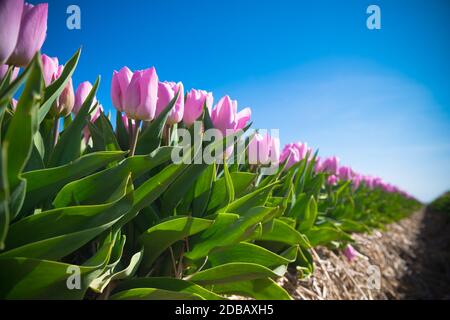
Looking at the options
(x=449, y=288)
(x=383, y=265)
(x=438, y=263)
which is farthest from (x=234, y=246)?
(x=438, y=263)

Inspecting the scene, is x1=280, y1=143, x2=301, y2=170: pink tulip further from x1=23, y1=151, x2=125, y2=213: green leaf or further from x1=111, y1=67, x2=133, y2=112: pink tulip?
x1=23, y1=151, x2=125, y2=213: green leaf

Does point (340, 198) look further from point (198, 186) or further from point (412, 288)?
point (198, 186)

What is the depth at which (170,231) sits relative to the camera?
95 cm

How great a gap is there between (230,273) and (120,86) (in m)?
0.70

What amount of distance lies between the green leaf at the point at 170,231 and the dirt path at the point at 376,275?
0.99m

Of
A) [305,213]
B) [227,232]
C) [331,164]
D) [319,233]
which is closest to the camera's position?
A: [227,232]

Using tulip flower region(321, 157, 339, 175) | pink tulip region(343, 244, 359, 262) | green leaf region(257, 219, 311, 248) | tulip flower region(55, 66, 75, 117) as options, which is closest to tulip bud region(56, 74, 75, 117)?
tulip flower region(55, 66, 75, 117)

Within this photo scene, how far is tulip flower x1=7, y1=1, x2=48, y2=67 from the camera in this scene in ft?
2.15

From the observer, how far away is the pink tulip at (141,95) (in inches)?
40.5

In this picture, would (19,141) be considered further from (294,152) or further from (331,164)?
(331,164)

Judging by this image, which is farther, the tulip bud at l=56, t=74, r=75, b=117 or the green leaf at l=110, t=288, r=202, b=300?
the tulip bud at l=56, t=74, r=75, b=117

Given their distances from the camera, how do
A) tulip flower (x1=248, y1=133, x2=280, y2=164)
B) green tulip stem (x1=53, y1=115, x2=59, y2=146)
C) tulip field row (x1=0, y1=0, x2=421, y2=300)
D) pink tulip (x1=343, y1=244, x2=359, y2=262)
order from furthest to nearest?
pink tulip (x1=343, y1=244, x2=359, y2=262), tulip flower (x1=248, y1=133, x2=280, y2=164), green tulip stem (x1=53, y1=115, x2=59, y2=146), tulip field row (x1=0, y1=0, x2=421, y2=300)

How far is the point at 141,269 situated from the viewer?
1.10 meters

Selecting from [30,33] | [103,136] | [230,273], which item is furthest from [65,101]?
[230,273]
